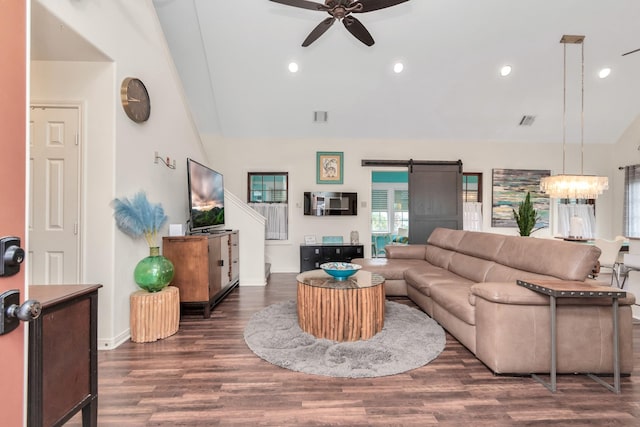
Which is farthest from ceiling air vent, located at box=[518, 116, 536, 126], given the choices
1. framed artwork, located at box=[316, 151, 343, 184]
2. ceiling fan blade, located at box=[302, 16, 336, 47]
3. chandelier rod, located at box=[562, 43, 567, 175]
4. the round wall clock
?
the round wall clock

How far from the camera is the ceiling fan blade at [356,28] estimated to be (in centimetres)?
301

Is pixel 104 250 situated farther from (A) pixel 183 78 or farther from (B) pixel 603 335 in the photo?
(B) pixel 603 335

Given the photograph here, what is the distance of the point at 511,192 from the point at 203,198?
6.20 metres

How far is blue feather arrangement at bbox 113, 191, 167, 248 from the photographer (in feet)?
8.89

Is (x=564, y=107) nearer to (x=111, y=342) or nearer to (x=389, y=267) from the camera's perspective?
(x=389, y=267)

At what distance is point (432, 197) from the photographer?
6414mm

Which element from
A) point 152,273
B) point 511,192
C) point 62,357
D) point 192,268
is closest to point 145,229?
point 152,273

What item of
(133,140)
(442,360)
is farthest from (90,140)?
(442,360)

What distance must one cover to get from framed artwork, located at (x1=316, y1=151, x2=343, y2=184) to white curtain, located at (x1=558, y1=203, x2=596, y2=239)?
4.88 meters

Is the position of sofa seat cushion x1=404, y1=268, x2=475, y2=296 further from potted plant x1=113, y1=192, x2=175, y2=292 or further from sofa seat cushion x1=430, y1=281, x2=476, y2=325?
potted plant x1=113, y1=192, x2=175, y2=292

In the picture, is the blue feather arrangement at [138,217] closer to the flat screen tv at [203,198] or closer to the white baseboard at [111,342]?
the flat screen tv at [203,198]

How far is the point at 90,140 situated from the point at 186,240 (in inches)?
51.9

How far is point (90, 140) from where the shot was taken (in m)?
2.71

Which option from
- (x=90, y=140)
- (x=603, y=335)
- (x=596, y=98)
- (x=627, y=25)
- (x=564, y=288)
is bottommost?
(x=603, y=335)
